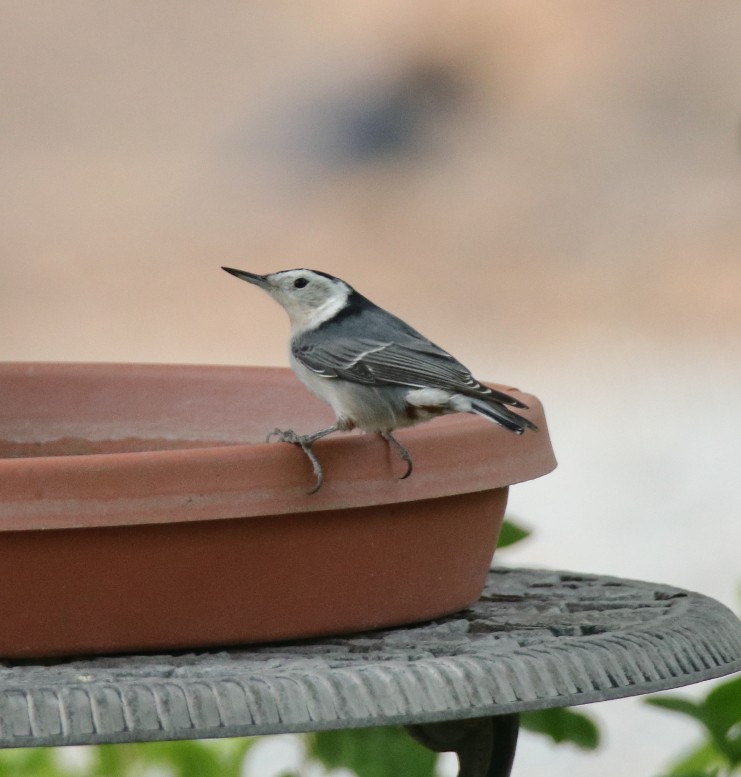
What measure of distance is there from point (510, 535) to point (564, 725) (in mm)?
360

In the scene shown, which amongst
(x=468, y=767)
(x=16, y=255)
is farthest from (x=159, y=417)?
(x=16, y=255)

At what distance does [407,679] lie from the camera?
5.79ft

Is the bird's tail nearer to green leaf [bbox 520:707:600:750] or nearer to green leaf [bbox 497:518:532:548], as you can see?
green leaf [bbox 497:518:532:548]

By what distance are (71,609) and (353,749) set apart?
43cm

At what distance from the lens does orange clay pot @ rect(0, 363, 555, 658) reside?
1.89m

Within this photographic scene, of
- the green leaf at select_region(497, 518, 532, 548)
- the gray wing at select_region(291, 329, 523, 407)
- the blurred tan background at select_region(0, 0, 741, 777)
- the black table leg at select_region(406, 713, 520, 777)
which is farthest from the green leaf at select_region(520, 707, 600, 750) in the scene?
the blurred tan background at select_region(0, 0, 741, 777)

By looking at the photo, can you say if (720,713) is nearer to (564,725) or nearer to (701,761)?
(564,725)

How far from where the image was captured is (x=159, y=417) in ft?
8.83

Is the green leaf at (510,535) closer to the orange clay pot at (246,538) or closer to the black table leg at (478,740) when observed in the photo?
the orange clay pot at (246,538)

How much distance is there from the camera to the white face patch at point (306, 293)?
276cm

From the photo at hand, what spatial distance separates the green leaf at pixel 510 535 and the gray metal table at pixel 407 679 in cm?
18

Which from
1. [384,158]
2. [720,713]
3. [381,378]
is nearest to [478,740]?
[720,713]

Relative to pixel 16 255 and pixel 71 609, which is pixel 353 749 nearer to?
pixel 71 609

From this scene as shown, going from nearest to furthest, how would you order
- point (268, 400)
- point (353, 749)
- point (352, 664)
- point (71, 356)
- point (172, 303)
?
point (352, 664) → point (353, 749) → point (268, 400) → point (71, 356) → point (172, 303)
